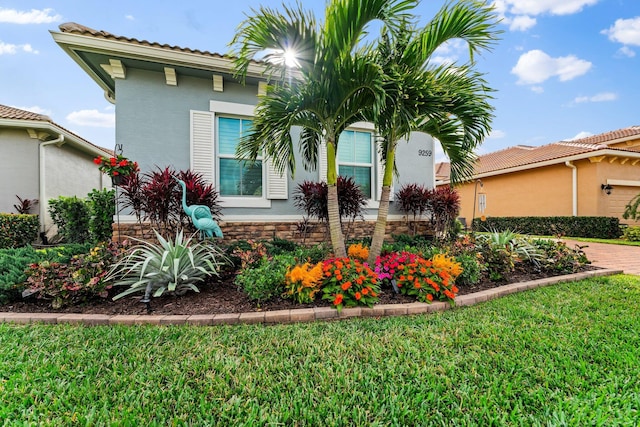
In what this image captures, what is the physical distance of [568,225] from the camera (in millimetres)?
11148

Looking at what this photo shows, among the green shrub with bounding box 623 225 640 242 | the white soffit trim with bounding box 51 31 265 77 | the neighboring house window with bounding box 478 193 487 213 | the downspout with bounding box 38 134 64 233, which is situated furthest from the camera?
the neighboring house window with bounding box 478 193 487 213

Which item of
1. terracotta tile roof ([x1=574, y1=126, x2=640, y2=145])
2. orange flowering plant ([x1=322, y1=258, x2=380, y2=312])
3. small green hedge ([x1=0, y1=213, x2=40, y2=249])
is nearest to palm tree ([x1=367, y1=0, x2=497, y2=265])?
orange flowering plant ([x1=322, y1=258, x2=380, y2=312])

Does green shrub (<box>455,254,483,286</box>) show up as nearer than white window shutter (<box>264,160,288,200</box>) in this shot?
Yes

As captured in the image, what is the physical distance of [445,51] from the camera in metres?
3.65

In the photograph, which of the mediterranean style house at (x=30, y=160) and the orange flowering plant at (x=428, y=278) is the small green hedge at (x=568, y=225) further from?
the mediterranean style house at (x=30, y=160)

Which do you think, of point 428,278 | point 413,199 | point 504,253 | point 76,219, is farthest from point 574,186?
point 76,219

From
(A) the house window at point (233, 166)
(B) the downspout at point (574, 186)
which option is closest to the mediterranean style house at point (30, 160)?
(A) the house window at point (233, 166)

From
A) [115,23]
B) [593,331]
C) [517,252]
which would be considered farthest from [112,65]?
[517,252]

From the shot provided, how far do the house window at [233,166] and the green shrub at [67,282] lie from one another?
2.68m

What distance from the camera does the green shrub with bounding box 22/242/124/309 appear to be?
3.01 meters

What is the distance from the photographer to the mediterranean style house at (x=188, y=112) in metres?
4.72

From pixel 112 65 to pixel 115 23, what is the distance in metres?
1.41

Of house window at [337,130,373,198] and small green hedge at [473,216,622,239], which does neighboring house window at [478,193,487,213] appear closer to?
small green hedge at [473,216,622,239]

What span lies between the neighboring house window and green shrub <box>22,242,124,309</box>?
1750 cm
